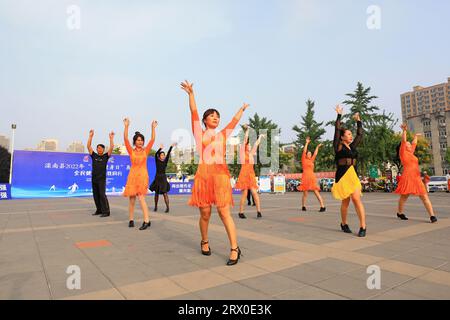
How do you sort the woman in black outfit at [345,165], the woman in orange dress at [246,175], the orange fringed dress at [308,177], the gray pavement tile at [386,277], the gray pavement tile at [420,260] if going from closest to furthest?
1. the gray pavement tile at [386,277]
2. the gray pavement tile at [420,260]
3. the woman in black outfit at [345,165]
4. the woman in orange dress at [246,175]
5. the orange fringed dress at [308,177]

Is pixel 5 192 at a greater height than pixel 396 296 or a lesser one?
greater

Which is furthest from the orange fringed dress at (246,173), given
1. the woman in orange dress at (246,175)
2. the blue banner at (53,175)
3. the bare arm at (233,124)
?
the blue banner at (53,175)

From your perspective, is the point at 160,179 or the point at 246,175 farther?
the point at 160,179

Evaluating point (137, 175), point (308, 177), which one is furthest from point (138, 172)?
point (308, 177)

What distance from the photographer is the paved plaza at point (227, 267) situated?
2.57 metres

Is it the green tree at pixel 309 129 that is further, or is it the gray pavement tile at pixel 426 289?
the green tree at pixel 309 129

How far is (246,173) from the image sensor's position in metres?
8.16

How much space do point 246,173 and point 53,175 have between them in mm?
17632

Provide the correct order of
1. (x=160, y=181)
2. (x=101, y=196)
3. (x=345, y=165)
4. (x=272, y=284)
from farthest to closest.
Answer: (x=160, y=181) < (x=101, y=196) < (x=345, y=165) < (x=272, y=284)

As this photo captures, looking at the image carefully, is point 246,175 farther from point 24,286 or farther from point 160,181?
point 24,286

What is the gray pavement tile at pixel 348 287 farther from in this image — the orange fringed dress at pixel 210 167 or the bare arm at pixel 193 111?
the bare arm at pixel 193 111

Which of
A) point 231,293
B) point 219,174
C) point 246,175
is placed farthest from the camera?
point 246,175

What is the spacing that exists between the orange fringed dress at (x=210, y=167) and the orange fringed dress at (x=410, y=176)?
5.05m
